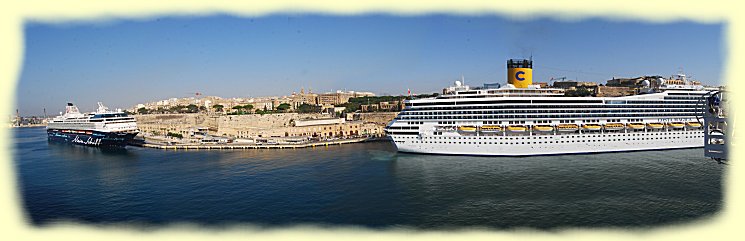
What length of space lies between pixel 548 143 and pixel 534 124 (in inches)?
58.7

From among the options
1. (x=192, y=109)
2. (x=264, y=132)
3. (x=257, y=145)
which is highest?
(x=192, y=109)

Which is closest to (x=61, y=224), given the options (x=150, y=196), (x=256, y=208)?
(x=150, y=196)

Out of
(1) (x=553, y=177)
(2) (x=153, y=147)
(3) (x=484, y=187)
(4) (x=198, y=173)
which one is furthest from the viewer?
(2) (x=153, y=147)

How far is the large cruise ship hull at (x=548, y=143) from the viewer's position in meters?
24.2

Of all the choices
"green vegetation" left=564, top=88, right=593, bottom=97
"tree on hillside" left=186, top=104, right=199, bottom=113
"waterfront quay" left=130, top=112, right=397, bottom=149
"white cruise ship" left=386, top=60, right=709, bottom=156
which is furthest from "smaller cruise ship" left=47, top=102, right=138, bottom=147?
"green vegetation" left=564, top=88, right=593, bottom=97

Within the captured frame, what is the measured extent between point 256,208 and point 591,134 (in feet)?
71.0

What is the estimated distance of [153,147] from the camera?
39.7 metres

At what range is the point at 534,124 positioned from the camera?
2455 cm

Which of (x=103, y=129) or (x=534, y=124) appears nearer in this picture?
(x=534, y=124)

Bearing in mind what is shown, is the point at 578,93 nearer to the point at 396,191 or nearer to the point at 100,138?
the point at 396,191

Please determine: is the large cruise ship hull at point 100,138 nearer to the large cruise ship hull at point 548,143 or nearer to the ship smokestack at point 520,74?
the large cruise ship hull at point 548,143

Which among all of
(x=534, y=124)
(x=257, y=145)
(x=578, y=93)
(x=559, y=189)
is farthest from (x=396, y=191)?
(x=578, y=93)

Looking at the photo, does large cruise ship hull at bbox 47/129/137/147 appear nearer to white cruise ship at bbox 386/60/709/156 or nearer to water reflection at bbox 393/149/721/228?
white cruise ship at bbox 386/60/709/156

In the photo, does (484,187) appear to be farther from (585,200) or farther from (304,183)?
(304,183)
